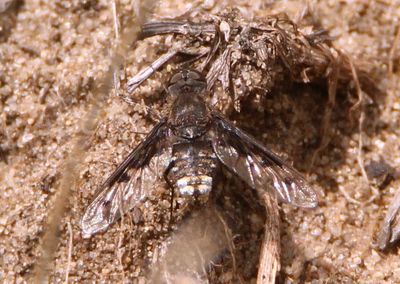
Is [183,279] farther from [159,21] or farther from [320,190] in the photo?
[159,21]

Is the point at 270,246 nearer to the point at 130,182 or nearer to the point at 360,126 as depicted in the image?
the point at 130,182

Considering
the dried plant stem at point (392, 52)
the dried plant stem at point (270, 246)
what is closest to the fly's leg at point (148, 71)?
the dried plant stem at point (270, 246)

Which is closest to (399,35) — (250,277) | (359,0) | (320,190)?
(359,0)

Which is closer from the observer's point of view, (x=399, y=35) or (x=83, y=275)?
(x=83, y=275)

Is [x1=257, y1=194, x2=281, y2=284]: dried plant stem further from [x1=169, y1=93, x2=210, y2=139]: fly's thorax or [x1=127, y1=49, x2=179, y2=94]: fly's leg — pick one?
[x1=127, y1=49, x2=179, y2=94]: fly's leg

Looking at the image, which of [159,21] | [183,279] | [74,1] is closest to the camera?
[183,279]

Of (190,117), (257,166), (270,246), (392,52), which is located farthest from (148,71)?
(392,52)
